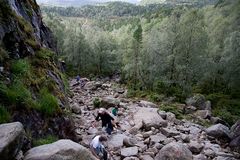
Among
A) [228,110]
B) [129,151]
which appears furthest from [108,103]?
[228,110]

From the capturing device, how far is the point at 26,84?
13.7 metres

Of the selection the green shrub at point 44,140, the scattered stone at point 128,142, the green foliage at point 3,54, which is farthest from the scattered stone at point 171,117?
the green foliage at point 3,54

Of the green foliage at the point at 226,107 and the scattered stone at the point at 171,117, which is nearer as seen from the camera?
the scattered stone at the point at 171,117

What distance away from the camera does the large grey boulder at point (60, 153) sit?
916cm

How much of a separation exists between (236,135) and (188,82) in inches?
715

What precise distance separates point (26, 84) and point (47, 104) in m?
1.37

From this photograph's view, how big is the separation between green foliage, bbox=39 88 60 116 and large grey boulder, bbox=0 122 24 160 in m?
4.33

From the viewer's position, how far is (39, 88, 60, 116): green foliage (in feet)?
44.8

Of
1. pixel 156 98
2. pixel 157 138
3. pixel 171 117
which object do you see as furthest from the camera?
pixel 156 98

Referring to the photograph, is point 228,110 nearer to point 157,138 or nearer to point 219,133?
point 219,133

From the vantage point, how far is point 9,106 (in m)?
11.5

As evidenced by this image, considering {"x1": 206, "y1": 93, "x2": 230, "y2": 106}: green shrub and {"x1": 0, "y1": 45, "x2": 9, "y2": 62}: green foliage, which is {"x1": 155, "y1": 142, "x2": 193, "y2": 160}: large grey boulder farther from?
{"x1": 206, "y1": 93, "x2": 230, "y2": 106}: green shrub

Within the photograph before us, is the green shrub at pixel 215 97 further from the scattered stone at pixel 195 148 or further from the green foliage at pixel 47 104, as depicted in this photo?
the green foliage at pixel 47 104

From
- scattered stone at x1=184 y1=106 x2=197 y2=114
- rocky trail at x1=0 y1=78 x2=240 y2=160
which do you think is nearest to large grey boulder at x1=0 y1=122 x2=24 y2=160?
rocky trail at x1=0 y1=78 x2=240 y2=160
